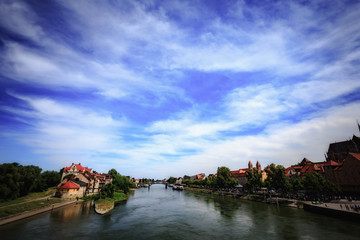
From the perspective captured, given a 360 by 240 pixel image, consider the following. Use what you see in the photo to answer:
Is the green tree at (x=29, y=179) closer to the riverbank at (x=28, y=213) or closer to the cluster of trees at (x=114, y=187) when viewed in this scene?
the riverbank at (x=28, y=213)

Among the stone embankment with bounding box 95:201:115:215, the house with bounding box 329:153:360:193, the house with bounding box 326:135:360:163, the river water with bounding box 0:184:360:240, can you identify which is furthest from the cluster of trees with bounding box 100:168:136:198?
the house with bounding box 326:135:360:163

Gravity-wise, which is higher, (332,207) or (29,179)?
(29,179)

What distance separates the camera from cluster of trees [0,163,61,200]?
5084 centimetres

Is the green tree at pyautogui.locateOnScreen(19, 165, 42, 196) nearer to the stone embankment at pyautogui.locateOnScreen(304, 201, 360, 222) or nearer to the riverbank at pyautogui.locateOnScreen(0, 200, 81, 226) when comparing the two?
the riverbank at pyautogui.locateOnScreen(0, 200, 81, 226)

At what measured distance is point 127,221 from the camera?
134 ft

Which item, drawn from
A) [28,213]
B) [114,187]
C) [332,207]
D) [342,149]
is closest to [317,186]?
[332,207]

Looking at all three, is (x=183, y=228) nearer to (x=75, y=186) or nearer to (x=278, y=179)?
(x=278, y=179)

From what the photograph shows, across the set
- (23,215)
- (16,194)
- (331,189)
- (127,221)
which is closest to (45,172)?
(16,194)

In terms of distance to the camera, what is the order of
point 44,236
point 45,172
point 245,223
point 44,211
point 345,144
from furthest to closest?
point 345,144
point 45,172
point 44,211
point 245,223
point 44,236

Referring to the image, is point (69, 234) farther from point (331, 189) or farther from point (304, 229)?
point (331, 189)

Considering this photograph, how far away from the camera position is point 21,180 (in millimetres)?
59594

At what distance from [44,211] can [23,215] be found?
8237 mm

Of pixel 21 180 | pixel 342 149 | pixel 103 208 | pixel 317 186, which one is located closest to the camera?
pixel 103 208

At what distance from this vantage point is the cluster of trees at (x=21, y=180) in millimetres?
50844
